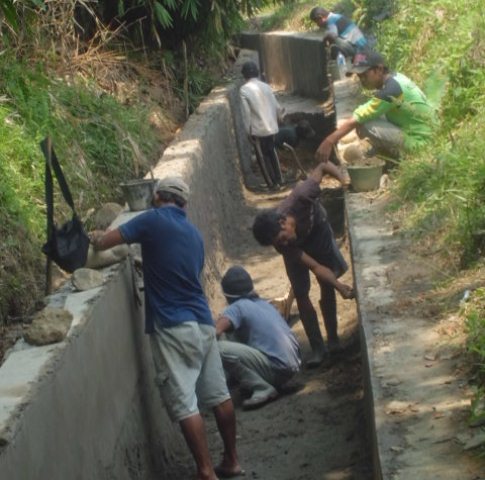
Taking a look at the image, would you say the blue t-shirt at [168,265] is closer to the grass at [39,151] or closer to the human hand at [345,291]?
the grass at [39,151]

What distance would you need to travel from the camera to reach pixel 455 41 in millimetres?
12656

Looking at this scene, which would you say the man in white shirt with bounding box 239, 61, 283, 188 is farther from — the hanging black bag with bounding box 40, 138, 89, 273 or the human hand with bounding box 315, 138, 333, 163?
the hanging black bag with bounding box 40, 138, 89, 273

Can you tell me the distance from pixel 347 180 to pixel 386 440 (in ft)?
20.5

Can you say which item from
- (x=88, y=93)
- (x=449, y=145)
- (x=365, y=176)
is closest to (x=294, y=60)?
(x=88, y=93)

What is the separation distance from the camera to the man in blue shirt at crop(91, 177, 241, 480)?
7.31 m

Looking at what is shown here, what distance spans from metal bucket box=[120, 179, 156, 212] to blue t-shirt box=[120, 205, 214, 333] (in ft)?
4.38

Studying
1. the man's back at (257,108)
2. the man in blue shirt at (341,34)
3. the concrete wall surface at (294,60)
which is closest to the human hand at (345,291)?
the man's back at (257,108)

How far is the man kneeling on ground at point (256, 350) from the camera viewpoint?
31.0 feet

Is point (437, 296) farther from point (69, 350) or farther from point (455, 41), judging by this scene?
point (455, 41)

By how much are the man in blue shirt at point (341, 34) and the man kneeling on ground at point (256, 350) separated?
9840 millimetres

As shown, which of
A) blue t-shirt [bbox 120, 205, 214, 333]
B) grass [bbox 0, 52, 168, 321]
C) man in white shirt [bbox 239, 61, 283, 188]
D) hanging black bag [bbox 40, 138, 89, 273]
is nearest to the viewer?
hanging black bag [bbox 40, 138, 89, 273]

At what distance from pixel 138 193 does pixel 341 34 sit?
12299 millimetres

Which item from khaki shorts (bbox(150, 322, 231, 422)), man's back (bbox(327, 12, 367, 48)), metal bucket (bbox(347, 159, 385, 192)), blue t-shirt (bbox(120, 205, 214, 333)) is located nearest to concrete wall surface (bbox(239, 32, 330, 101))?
→ man's back (bbox(327, 12, 367, 48))

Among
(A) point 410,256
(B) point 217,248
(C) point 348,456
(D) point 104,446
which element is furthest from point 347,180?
(D) point 104,446
